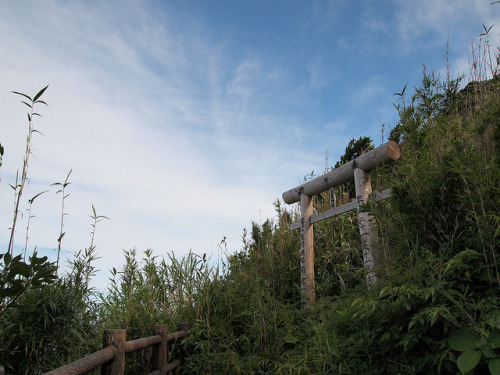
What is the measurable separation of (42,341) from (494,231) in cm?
353

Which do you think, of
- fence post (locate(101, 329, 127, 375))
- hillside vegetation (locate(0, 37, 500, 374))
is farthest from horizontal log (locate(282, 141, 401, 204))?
fence post (locate(101, 329, 127, 375))

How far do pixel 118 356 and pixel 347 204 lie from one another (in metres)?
3.66

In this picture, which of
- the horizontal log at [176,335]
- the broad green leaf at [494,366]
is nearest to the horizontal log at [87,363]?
the horizontal log at [176,335]

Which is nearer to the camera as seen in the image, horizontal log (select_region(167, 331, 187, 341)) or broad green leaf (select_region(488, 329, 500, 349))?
broad green leaf (select_region(488, 329, 500, 349))

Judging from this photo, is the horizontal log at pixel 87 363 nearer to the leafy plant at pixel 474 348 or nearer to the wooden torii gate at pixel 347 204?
the leafy plant at pixel 474 348

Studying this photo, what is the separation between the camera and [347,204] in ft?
18.3

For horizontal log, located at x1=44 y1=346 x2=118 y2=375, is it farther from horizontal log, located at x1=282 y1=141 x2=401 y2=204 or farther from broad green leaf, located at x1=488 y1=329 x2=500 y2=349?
horizontal log, located at x1=282 y1=141 x2=401 y2=204

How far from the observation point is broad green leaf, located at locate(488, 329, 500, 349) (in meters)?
2.29

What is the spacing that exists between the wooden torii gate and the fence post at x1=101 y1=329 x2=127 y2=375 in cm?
242

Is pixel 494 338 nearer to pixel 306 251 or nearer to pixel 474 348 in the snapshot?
pixel 474 348

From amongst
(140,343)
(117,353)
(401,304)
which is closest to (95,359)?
(117,353)

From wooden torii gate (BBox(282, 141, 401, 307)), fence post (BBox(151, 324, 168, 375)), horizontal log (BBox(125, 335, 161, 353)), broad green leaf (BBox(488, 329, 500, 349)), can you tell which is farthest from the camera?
wooden torii gate (BBox(282, 141, 401, 307))

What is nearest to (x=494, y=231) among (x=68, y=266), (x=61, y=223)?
(x=61, y=223)

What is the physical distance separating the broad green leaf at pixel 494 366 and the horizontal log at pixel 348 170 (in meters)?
3.05
